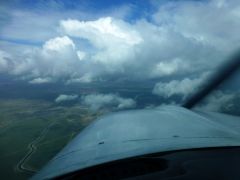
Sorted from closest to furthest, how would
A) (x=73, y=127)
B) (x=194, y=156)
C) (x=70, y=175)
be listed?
(x=70, y=175)
(x=194, y=156)
(x=73, y=127)

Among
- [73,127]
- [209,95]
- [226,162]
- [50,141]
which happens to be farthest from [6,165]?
[226,162]

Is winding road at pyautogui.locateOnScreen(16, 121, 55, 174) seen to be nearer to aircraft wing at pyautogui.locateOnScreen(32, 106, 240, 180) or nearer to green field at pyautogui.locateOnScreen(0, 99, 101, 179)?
green field at pyautogui.locateOnScreen(0, 99, 101, 179)

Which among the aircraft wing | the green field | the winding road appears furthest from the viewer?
the green field

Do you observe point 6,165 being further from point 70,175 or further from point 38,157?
point 70,175

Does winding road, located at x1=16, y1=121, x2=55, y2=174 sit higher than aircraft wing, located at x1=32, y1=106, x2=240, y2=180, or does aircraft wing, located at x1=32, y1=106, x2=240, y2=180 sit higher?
aircraft wing, located at x1=32, y1=106, x2=240, y2=180

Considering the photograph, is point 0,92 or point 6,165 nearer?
point 6,165

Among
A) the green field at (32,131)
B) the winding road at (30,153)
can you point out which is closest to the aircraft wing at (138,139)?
the green field at (32,131)

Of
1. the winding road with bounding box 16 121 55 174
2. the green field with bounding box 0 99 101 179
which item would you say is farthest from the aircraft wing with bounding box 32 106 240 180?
the winding road with bounding box 16 121 55 174

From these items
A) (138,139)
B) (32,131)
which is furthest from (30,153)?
(138,139)

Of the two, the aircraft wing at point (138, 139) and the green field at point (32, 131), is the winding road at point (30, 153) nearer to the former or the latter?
A: the green field at point (32, 131)
